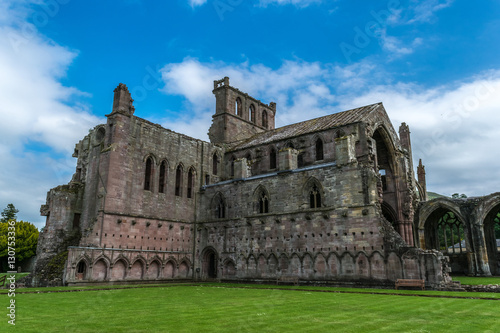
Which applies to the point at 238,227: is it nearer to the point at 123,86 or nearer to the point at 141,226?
the point at 141,226

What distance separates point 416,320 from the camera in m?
10.8

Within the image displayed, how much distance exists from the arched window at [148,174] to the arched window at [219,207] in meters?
6.33

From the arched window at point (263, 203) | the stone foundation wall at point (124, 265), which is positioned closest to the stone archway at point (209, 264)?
the stone foundation wall at point (124, 265)

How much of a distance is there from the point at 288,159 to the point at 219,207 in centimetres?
848

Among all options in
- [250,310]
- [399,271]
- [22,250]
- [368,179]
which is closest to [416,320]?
[250,310]

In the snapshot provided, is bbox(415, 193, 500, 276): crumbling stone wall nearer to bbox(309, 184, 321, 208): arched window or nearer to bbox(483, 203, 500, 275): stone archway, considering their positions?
bbox(483, 203, 500, 275): stone archway

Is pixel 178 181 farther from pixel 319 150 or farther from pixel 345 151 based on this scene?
pixel 345 151

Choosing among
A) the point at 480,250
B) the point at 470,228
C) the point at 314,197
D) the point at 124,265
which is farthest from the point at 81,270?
the point at 480,250

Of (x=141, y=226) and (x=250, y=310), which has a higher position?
(x=141, y=226)

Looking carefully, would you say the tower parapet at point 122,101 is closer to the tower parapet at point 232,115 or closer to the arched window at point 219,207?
the arched window at point 219,207

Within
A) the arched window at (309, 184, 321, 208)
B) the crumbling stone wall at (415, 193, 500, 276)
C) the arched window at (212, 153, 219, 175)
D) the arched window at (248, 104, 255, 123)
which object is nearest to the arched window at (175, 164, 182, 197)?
the arched window at (212, 153, 219, 175)

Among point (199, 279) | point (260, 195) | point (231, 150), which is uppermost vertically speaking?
point (231, 150)

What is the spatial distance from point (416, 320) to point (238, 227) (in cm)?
2382

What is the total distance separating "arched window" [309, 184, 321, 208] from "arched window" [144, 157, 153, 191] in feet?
45.5
